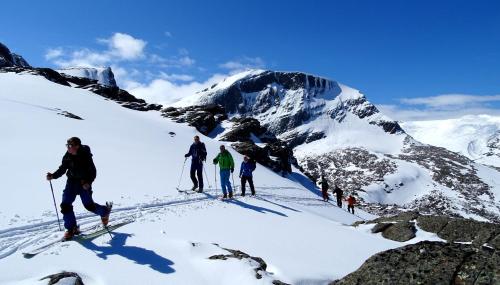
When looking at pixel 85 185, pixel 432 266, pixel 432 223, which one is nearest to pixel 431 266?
pixel 432 266

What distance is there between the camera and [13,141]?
2531 centimetres

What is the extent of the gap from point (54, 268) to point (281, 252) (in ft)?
18.2

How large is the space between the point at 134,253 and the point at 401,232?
1236 cm

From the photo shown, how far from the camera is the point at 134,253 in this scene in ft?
31.0

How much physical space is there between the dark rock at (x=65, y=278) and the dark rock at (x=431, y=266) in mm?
4424

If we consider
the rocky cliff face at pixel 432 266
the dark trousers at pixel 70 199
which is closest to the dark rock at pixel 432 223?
the rocky cliff face at pixel 432 266

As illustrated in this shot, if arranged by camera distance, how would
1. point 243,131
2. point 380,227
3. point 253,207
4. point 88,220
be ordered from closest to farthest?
point 88,220 → point 253,207 → point 380,227 → point 243,131

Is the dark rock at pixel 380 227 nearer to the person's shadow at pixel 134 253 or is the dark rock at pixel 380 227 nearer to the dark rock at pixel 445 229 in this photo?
the dark rock at pixel 445 229

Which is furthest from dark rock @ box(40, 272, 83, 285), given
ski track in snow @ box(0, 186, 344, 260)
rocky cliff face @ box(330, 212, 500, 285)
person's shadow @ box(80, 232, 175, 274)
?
rocky cliff face @ box(330, 212, 500, 285)

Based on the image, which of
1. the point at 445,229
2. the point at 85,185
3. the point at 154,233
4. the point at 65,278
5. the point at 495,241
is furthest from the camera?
the point at 445,229

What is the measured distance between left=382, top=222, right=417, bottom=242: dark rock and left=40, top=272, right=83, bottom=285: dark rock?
13556 millimetres

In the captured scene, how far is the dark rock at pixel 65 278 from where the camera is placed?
7223 mm

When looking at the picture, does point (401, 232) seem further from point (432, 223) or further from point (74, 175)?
point (74, 175)

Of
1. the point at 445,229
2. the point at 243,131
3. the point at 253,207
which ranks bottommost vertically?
the point at 445,229
